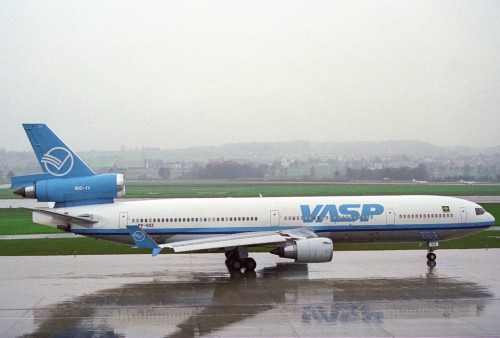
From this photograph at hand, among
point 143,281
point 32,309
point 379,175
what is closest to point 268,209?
point 143,281

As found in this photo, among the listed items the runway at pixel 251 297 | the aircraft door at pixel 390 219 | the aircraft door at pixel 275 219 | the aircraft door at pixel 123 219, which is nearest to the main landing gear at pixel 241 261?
the runway at pixel 251 297

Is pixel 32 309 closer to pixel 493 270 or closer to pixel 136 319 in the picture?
pixel 136 319

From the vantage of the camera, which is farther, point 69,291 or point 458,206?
point 458,206

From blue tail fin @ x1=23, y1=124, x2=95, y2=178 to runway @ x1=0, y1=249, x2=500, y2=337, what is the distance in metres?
5.50

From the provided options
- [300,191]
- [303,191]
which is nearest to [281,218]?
[300,191]

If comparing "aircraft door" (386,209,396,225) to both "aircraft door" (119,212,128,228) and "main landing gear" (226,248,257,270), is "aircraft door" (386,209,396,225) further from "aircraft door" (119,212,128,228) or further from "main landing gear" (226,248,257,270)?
"aircraft door" (119,212,128,228)

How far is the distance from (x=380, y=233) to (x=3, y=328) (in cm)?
2126

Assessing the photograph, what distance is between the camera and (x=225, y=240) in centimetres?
3197

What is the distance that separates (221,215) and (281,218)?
11.1 ft

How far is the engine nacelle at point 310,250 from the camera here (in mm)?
30375

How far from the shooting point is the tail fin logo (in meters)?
33.4

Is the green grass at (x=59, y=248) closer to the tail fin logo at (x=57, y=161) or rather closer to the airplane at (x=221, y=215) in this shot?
the airplane at (x=221, y=215)

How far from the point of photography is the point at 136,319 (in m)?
22.7

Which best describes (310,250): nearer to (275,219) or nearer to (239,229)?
(275,219)
